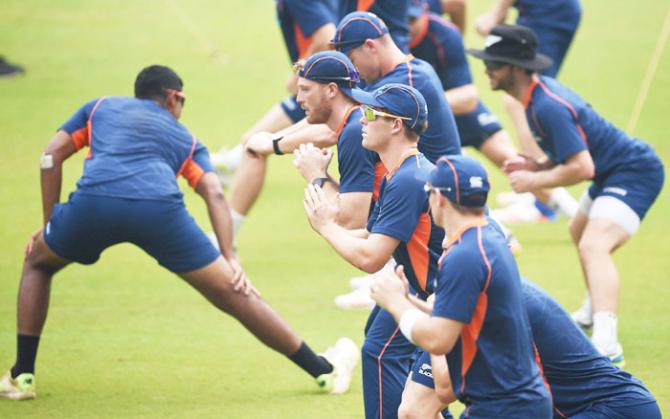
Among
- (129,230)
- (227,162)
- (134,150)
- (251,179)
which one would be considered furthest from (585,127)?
(227,162)

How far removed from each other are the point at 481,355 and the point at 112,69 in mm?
13749

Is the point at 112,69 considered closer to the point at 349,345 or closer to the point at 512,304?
the point at 349,345

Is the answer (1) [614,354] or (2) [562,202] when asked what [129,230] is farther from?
(2) [562,202]

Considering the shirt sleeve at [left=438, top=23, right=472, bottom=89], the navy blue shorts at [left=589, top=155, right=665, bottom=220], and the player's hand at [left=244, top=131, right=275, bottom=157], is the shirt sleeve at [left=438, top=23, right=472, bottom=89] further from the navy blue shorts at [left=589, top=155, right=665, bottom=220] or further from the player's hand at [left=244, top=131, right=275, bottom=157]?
the player's hand at [left=244, top=131, right=275, bottom=157]

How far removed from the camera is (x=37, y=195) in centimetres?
1250

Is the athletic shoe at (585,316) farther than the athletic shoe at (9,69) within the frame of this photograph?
No

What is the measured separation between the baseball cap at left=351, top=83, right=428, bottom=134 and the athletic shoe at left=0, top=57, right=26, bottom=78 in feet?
41.7

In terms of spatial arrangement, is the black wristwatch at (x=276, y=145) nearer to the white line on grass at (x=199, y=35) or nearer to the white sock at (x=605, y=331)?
the white sock at (x=605, y=331)

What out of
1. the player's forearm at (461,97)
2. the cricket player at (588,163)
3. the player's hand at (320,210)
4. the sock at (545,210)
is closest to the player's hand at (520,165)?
the cricket player at (588,163)

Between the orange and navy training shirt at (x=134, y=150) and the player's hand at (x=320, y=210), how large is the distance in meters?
1.56

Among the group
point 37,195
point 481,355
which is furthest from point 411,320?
point 37,195

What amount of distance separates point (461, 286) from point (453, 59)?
571 centimetres

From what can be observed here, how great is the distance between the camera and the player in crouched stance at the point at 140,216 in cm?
700

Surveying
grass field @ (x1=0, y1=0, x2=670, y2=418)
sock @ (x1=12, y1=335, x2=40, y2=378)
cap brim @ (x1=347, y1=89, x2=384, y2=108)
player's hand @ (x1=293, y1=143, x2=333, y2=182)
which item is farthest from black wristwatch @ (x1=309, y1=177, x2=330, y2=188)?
sock @ (x1=12, y1=335, x2=40, y2=378)
